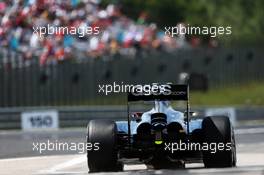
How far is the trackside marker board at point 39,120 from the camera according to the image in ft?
78.7

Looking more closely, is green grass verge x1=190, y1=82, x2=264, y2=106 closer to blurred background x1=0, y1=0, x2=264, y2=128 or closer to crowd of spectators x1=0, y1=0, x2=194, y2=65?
blurred background x1=0, y1=0, x2=264, y2=128

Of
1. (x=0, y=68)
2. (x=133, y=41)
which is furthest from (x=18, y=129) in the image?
(x=133, y=41)

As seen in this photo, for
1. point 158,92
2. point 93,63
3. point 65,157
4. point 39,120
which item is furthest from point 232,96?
point 158,92

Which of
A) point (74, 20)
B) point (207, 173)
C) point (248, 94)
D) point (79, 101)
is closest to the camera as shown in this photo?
point (207, 173)

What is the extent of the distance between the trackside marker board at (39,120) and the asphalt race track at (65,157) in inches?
24.8

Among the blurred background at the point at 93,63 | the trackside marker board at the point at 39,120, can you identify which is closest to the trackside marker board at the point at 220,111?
the blurred background at the point at 93,63

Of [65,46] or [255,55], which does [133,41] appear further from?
[255,55]

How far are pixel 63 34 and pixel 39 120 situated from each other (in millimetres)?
2442

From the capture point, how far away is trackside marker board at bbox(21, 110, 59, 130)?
78.7 ft

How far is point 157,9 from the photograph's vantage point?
41.8 metres

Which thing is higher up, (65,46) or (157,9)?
(157,9)

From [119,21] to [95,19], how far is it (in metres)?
2.67

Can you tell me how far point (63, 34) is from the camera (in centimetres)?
2359

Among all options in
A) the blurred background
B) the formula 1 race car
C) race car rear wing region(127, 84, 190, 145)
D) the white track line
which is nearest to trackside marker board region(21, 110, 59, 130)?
the blurred background
